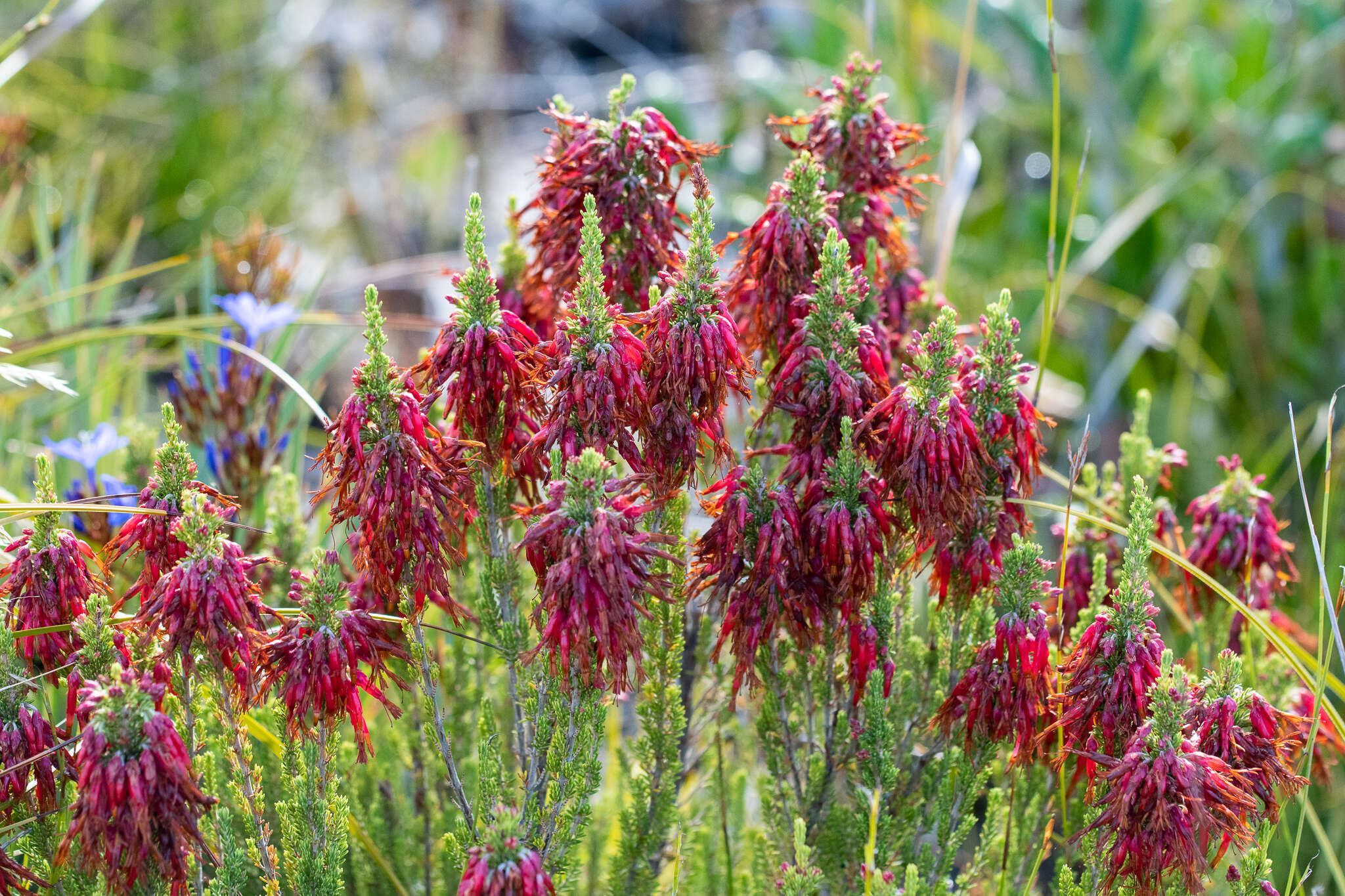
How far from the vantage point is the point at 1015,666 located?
1391 millimetres

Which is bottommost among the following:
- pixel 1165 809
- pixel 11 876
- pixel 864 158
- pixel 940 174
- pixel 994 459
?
pixel 11 876

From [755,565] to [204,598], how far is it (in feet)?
2.07

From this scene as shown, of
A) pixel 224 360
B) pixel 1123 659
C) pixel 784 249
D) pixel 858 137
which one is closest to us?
pixel 1123 659

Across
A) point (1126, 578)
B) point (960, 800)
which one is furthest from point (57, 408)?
point (1126, 578)

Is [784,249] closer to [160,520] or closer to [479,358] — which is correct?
[479,358]

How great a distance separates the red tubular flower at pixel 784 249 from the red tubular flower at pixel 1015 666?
43cm

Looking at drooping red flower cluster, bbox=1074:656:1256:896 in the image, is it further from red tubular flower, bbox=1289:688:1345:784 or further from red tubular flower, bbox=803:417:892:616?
red tubular flower, bbox=1289:688:1345:784

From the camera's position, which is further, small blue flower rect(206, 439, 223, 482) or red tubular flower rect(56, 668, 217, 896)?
small blue flower rect(206, 439, 223, 482)

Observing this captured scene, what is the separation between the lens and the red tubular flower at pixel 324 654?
4.06 feet

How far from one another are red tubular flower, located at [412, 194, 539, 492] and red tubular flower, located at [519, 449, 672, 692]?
15cm

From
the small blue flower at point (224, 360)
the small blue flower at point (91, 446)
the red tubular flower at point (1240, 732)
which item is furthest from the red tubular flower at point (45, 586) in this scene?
the red tubular flower at point (1240, 732)

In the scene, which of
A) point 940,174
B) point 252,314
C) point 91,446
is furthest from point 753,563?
point 940,174

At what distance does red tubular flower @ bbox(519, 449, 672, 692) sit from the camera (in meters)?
1.12

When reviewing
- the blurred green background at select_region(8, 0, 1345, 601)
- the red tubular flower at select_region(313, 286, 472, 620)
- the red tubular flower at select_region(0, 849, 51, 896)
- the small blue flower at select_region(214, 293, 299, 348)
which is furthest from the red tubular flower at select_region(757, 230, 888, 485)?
the blurred green background at select_region(8, 0, 1345, 601)
